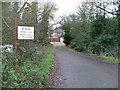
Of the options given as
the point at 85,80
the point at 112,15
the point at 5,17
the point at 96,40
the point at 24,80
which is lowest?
the point at 85,80

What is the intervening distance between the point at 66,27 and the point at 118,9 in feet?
52.6

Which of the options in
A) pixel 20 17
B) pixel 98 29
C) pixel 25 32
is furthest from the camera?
pixel 98 29

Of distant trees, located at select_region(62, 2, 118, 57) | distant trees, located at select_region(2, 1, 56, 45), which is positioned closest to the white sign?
distant trees, located at select_region(2, 1, 56, 45)

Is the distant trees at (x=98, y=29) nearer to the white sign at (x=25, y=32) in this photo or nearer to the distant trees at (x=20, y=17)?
the distant trees at (x=20, y=17)

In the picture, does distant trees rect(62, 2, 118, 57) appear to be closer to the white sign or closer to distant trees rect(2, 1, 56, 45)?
distant trees rect(2, 1, 56, 45)

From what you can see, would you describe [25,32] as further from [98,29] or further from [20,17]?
[98,29]

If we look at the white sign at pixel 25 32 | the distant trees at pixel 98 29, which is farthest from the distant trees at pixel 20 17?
the distant trees at pixel 98 29

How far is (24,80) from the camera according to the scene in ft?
15.4

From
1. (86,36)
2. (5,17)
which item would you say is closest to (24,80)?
(5,17)

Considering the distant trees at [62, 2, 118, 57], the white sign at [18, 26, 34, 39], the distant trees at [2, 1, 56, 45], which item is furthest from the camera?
the distant trees at [62, 2, 118, 57]

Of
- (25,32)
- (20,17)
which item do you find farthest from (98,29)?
(25,32)

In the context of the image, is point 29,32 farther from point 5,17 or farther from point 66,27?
point 66,27

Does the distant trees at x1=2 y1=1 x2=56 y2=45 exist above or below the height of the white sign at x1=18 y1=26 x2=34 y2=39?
above

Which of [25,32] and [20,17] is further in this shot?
[20,17]
